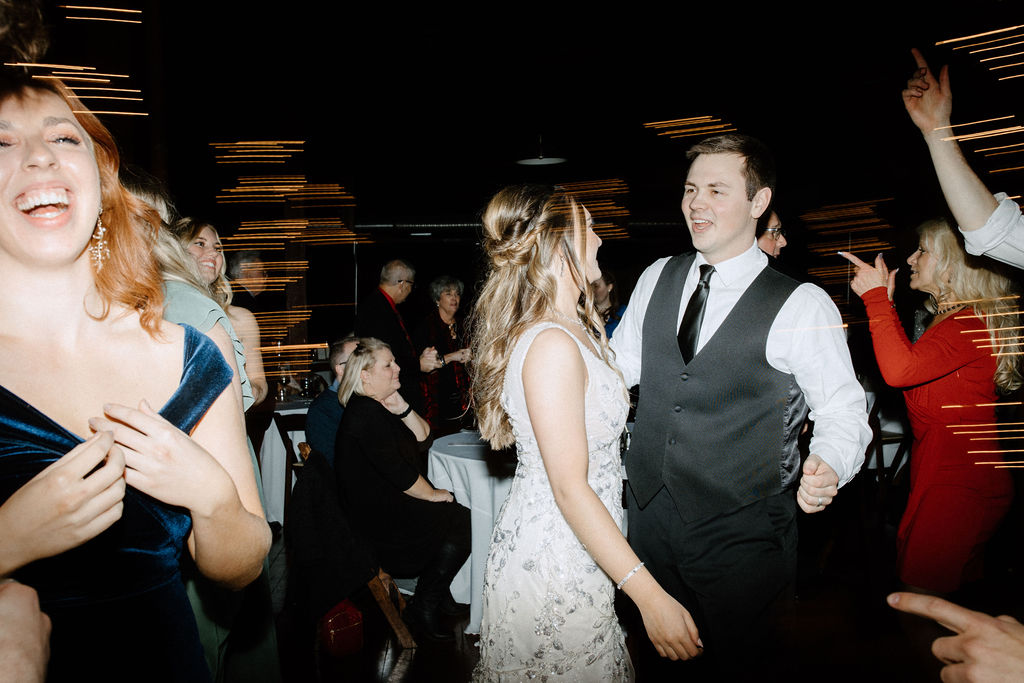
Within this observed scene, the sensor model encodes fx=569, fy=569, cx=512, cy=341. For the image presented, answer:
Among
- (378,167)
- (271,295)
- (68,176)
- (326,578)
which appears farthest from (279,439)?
(378,167)

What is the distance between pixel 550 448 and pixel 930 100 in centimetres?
144

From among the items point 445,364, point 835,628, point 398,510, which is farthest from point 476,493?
point 445,364

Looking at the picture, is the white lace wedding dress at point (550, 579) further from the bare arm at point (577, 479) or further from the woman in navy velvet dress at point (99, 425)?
the woman in navy velvet dress at point (99, 425)

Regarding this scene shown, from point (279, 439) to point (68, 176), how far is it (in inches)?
143

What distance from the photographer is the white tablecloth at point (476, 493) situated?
274 centimetres

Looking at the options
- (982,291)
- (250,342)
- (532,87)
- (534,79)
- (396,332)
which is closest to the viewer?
(982,291)

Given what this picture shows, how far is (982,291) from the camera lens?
2182 millimetres

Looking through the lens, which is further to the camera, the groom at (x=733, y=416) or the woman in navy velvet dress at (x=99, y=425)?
the groom at (x=733, y=416)

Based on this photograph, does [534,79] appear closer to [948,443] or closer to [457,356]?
[457,356]

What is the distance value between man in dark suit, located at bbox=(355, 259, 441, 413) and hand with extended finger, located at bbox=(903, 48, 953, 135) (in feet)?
11.4

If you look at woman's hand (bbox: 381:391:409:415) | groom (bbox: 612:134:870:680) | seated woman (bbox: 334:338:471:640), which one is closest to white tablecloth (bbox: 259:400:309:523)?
woman's hand (bbox: 381:391:409:415)

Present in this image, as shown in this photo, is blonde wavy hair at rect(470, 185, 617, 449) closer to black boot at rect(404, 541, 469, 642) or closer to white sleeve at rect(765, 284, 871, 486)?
white sleeve at rect(765, 284, 871, 486)

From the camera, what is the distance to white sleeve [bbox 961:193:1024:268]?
139cm

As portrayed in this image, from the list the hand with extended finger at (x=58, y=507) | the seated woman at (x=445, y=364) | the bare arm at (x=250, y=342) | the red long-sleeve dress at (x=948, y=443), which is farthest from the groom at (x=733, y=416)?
the seated woman at (x=445, y=364)
